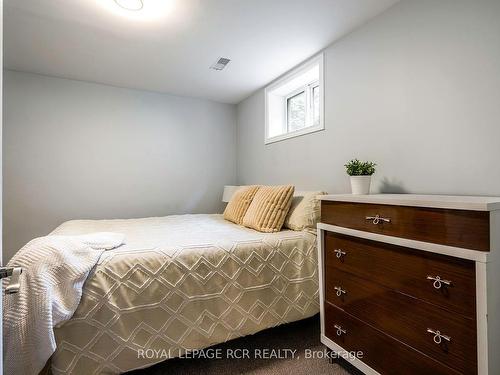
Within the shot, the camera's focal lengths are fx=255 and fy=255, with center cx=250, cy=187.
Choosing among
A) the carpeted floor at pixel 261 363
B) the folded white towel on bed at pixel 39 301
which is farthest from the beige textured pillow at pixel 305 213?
the folded white towel on bed at pixel 39 301

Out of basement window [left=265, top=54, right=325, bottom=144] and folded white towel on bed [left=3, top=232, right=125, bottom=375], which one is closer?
folded white towel on bed [left=3, top=232, right=125, bottom=375]

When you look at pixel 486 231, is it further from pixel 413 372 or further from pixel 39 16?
pixel 39 16

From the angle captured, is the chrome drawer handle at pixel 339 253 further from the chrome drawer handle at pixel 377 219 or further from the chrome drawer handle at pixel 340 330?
the chrome drawer handle at pixel 340 330

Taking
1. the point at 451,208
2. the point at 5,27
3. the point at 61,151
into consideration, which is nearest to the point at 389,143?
the point at 451,208

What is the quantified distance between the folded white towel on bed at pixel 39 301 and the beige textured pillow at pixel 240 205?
1.34 m

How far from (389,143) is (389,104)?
0.86ft

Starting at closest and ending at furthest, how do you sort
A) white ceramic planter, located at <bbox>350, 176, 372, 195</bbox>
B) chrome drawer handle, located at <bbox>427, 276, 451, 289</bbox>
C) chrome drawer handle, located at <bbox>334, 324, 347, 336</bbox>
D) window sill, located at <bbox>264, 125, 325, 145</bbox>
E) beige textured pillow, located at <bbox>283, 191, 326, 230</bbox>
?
1. chrome drawer handle, located at <bbox>427, 276, 451, 289</bbox>
2. chrome drawer handle, located at <bbox>334, 324, 347, 336</bbox>
3. white ceramic planter, located at <bbox>350, 176, 372, 195</bbox>
4. beige textured pillow, located at <bbox>283, 191, 326, 230</bbox>
5. window sill, located at <bbox>264, 125, 325, 145</bbox>

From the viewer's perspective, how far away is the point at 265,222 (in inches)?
79.4

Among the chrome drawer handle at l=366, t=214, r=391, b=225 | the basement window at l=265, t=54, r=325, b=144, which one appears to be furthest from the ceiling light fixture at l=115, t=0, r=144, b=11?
the chrome drawer handle at l=366, t=214, r=391, b=225

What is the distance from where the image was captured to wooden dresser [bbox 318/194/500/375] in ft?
2.92

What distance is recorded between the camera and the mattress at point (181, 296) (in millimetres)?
1226

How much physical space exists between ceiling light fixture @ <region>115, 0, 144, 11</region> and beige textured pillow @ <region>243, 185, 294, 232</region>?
1617mm

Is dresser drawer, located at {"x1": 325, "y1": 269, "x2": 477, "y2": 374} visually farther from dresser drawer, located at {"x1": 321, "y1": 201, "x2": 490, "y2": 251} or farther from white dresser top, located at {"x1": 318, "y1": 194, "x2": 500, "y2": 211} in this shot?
white dresser top, located at {"x1": 318, "y1": 194, "x2": 500, "y2": 211}

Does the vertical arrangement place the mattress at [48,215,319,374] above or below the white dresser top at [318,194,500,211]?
below
